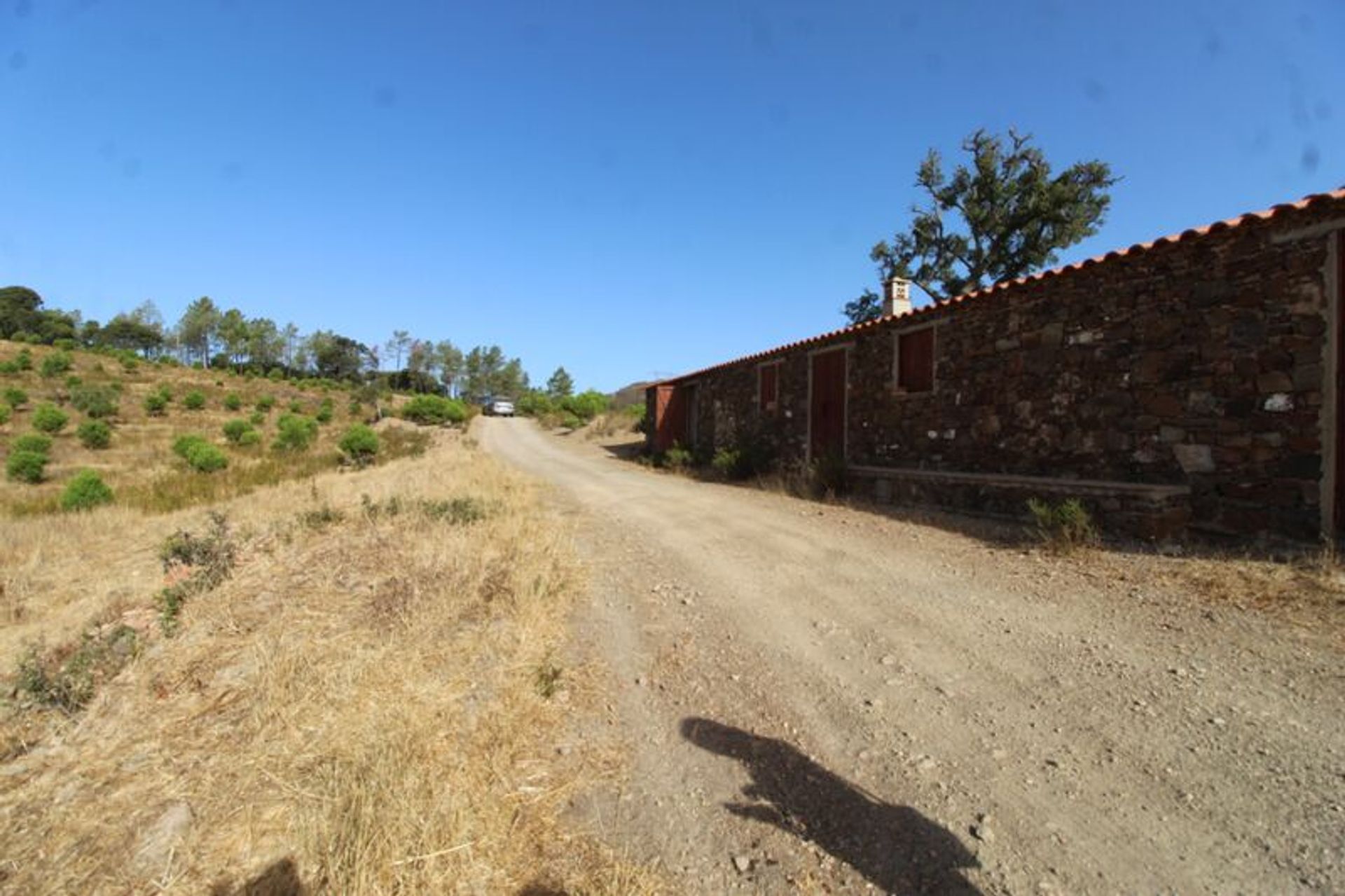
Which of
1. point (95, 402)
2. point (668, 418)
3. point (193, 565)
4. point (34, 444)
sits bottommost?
point (193, 565)

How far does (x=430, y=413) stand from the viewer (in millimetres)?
40812

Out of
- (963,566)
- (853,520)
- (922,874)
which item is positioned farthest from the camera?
(853,520)

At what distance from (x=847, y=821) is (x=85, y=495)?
1568cm

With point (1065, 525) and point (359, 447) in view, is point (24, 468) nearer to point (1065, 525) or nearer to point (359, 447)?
point (359, 447)

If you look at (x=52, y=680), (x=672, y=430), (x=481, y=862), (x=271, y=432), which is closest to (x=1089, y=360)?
(x=481, y=862)

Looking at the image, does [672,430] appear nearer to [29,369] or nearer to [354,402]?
[354,402]

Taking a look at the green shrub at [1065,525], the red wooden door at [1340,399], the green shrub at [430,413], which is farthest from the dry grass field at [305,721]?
the green shrub at [430,413]

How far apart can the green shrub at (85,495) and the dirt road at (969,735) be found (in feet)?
42.1

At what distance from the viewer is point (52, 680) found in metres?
3.68

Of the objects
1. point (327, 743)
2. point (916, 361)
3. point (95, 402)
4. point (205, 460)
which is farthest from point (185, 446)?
point (916, 361)

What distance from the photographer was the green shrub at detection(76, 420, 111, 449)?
784 inches

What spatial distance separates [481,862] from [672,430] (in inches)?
703

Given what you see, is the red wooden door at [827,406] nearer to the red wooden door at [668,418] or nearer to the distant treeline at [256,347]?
the red wooden door at [668,418]

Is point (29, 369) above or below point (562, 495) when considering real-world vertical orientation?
above
